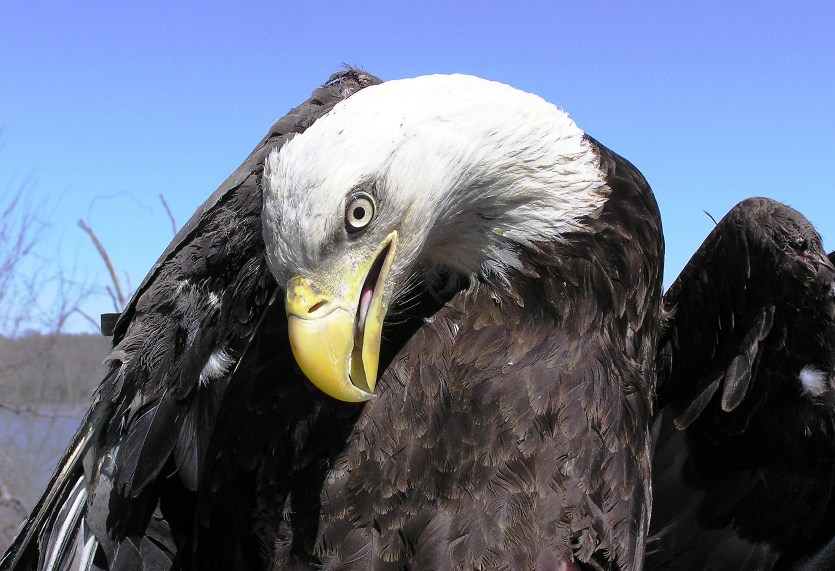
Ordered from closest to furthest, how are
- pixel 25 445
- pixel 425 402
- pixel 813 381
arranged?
pixel 425 402 → pixel 813 381 → pixel 25 445

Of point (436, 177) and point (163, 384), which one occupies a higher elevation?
point (436, 177)

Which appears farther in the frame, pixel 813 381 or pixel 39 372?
pixel 39 372

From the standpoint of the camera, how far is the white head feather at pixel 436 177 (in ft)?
7.19

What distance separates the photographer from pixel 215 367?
9.57ft

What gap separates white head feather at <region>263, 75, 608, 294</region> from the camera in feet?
7.19

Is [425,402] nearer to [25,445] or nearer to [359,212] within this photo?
[359,212]

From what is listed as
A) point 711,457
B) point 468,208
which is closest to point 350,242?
point 468,208

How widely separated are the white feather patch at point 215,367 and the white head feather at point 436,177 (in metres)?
0.76

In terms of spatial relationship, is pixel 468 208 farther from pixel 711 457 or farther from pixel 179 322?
pixel 711 457

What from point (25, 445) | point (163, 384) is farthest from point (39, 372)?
point (163, 384)

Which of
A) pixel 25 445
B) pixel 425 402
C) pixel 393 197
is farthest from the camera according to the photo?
pixel 25 445

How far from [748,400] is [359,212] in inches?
87.3

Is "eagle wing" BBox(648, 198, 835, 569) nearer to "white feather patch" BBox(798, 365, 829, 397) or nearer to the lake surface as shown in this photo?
"white feather patch" BBox(798, 365, 829, 397)

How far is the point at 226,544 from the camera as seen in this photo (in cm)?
313
